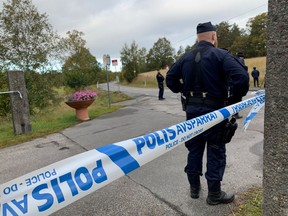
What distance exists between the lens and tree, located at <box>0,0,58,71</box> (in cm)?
1176

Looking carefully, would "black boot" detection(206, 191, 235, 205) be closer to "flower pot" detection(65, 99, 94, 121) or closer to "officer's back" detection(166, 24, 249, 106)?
"officer's back" detection(166, 24, 249, 106)

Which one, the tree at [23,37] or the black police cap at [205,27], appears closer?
the black police cap at [205,27]

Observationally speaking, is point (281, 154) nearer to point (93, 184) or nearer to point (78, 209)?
point (93, 184)

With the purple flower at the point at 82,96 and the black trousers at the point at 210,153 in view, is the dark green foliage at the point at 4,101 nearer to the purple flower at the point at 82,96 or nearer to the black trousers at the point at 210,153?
the purple flower at the point at 82,96

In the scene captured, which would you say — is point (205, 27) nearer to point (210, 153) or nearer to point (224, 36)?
point (210, 153)

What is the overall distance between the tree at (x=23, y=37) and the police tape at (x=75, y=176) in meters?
11.4

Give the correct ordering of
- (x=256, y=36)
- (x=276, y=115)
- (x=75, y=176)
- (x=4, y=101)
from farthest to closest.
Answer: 1. (x=256, y=36)
2. (x=4, y=101)
3. (x=276, y=115)
4. (x=75, y=176)

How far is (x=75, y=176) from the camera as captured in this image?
5.69 ft

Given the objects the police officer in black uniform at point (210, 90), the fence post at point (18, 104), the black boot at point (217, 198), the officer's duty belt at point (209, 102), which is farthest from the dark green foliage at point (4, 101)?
the black boot at point (217, 198)

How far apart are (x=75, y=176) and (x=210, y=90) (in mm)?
1794

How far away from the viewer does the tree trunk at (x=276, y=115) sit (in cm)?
181

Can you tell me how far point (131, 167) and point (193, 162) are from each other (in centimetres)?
129

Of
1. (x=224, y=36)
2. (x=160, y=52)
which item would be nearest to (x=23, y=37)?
(x=224, y=36)

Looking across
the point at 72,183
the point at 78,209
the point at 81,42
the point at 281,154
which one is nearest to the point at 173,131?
the point at 281,154
